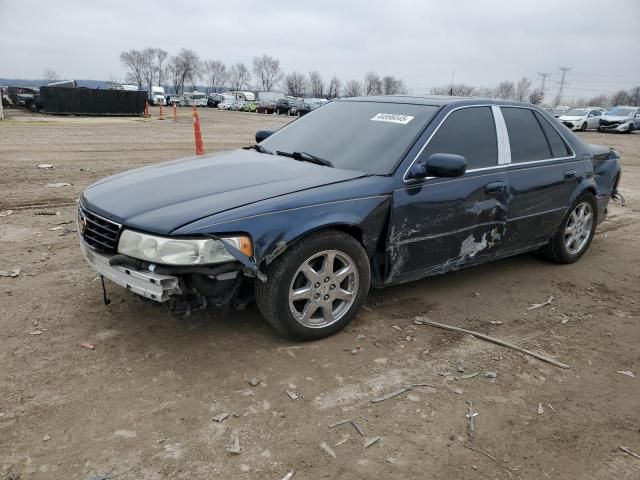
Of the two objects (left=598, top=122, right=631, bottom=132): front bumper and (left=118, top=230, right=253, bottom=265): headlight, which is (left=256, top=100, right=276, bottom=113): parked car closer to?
(left=598, top=122, right=631, bottom=132): front bumper

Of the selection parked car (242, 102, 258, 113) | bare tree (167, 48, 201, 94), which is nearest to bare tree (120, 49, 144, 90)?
bare tree (167, 48, 201, 94)

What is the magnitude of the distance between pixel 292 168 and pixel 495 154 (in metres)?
1.73

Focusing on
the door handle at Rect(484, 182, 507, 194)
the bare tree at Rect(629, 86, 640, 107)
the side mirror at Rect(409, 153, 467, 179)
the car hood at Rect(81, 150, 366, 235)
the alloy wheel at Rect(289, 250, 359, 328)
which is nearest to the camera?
the car hood at Rect(81, 150, 366, 235)

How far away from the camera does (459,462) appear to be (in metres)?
2.47

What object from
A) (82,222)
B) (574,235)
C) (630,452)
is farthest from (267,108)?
(630,452)

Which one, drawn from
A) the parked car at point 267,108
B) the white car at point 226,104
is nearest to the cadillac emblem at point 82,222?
the parked car at point 267,108

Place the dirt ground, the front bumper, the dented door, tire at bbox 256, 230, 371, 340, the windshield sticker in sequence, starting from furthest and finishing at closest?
the front bumper
the windshield sticker
the dented door
tire at bbox 256, 230, 371, 340
the dirt ground

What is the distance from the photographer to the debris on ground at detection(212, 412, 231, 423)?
269 cm

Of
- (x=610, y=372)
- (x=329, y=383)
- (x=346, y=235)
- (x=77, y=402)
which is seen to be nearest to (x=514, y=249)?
(x=610, y=372)

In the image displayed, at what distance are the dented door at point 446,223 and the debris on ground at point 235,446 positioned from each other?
1.66 meters

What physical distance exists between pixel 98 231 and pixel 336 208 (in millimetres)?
1508

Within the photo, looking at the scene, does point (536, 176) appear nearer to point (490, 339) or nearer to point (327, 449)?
point (490, 339)

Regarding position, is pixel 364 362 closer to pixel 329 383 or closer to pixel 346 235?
pixel 329 383

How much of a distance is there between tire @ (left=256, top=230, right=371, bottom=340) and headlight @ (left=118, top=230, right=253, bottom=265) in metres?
0.30
